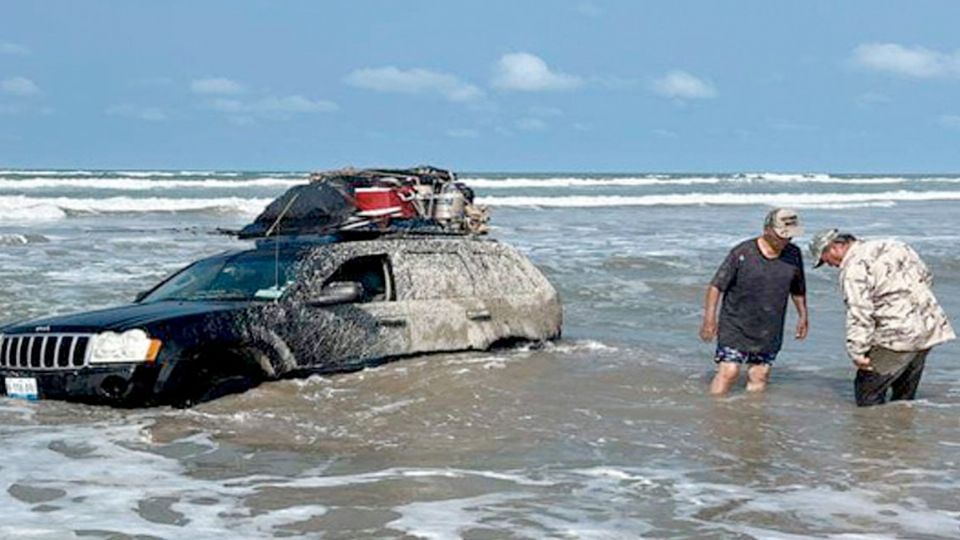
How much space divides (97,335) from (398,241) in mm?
2852

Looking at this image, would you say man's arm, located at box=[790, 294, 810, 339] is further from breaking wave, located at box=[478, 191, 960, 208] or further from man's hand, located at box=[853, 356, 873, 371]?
breaking wave, located at box=[478, 191, 960, 208]

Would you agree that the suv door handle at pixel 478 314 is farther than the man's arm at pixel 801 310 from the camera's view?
Yes

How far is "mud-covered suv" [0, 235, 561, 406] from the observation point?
864cm

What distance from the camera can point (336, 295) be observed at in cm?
965

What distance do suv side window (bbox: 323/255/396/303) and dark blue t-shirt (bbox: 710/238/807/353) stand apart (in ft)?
8.72

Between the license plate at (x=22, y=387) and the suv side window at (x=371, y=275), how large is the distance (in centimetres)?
250

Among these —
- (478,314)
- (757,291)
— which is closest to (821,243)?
(757,291)

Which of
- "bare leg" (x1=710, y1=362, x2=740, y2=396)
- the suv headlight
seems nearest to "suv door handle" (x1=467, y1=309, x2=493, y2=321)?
"bare leg" (x1=710, y1=362, x2=740, y2=396)

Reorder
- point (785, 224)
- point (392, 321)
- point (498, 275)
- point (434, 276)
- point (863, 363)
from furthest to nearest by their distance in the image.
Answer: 1. point (498, 275)
2. point (434, 276)
3. point (392, 321)
4. point (785, 224)
5. point (863, 363)

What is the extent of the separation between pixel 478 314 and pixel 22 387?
381 centimetres

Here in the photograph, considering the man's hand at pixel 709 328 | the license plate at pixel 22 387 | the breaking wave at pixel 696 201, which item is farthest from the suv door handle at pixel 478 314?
the breaking wave at pixel 696 201

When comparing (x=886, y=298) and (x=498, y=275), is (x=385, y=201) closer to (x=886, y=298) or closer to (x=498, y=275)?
(x=498, y=275)

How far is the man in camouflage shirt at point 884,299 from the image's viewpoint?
8.55 meters

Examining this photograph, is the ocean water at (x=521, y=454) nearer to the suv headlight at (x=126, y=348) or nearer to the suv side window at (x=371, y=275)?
the suv headlight at (x=126, y=348)
